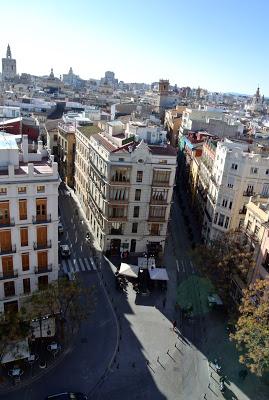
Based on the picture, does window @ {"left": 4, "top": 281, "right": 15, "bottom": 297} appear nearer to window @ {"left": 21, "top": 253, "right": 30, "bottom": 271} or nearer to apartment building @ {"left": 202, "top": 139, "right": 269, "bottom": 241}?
window @ {"left": 21, "top": 253, "right": 30, "bottom": 271}

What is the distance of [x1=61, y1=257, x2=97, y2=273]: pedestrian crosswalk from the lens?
6738cm

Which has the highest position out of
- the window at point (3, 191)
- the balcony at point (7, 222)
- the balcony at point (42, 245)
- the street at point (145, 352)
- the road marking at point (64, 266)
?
the window at point (3, 191)

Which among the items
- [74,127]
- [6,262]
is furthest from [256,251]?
[74,127]

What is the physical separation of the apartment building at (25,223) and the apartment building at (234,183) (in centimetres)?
3569

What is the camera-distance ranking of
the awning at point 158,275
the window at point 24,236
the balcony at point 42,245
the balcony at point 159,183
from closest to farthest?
the window at point 24,236, the balcony at point 42,245, the awning at point 158,275, the balcony at point 159,183

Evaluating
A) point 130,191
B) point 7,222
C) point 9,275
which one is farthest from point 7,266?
point 130,191

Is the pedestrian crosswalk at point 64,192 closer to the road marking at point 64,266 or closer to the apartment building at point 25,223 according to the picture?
the road marking at point 64,266

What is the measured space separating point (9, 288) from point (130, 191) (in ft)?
94.4

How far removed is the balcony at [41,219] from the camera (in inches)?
1820

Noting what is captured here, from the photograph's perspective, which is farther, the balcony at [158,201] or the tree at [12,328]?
the balcony at [158,201]

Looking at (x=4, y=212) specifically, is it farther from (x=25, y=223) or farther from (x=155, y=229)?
(x=155, y=229)

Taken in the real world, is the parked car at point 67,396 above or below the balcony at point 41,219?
below

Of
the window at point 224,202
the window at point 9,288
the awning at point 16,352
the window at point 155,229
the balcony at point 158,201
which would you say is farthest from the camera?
the window at point 155,229

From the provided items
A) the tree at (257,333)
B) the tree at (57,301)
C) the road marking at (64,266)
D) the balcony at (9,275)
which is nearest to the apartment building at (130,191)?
the road marking at (64,266)
